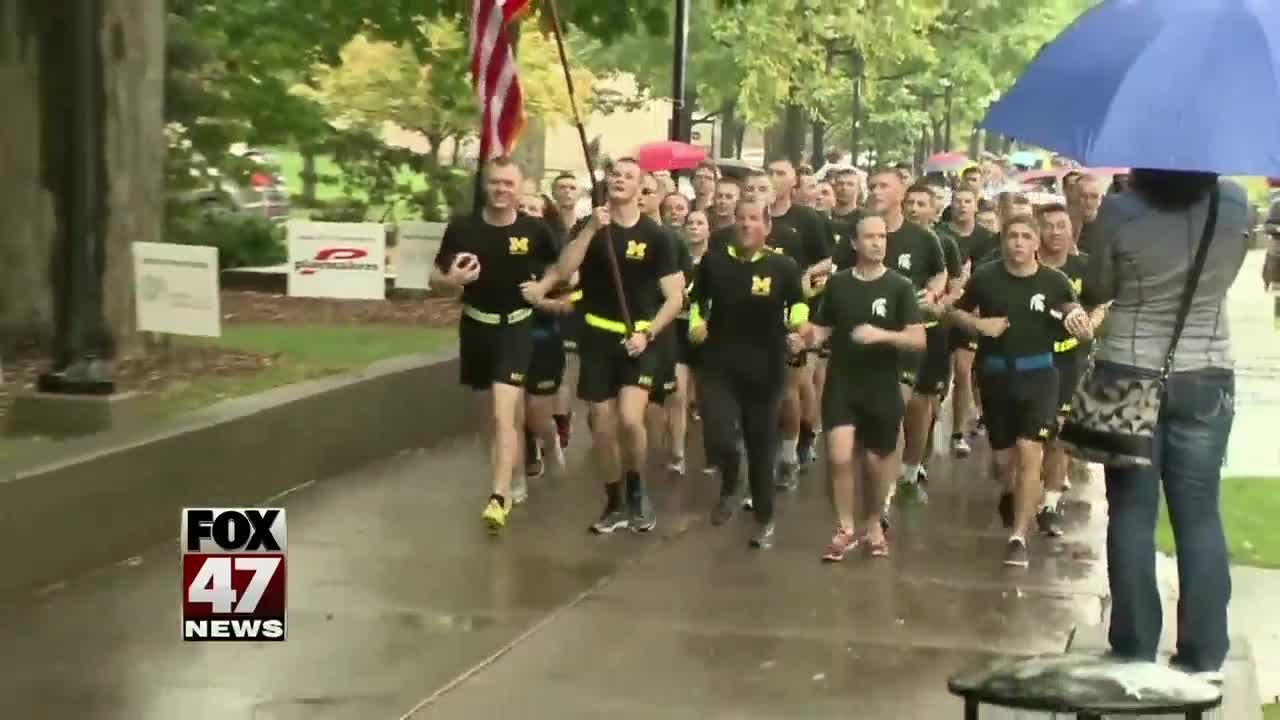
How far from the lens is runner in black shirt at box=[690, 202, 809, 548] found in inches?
448

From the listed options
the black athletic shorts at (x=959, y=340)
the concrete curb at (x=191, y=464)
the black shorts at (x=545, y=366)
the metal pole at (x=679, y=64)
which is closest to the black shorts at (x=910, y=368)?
the black athletic shorts at (x=959, y=340)

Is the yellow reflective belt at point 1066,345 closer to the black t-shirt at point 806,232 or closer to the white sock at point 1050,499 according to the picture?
the white sock at point 1050,499

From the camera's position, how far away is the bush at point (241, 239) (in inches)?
917

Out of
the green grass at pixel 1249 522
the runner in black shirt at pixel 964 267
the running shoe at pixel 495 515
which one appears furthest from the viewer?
the runner in black shirt at pixel 964 267

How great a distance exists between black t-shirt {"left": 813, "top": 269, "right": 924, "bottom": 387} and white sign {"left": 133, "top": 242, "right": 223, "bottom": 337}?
377cm

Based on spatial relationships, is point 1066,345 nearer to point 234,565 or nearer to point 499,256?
point 499,256

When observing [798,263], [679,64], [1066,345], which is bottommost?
[1066,345]

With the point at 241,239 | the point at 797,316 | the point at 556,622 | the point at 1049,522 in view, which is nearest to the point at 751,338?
the point at 797,316

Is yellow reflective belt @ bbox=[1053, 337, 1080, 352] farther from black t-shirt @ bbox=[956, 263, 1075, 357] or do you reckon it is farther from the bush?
the bush

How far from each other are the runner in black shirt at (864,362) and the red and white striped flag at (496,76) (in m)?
2.86

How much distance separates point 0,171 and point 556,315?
468 cm

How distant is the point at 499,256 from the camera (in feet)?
38.3

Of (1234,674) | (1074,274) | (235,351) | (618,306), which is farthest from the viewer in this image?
(235,351)

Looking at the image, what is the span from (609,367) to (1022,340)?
88.7 inches
